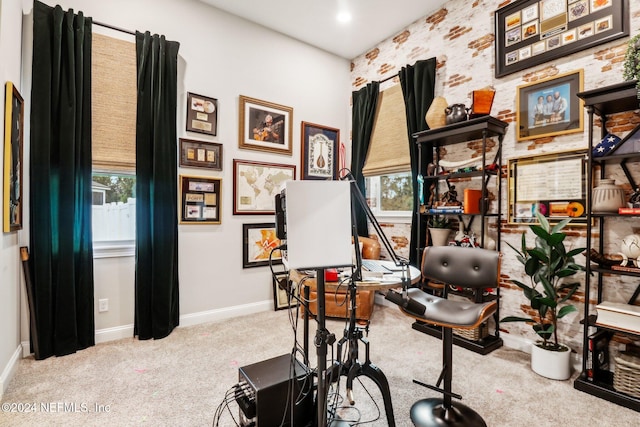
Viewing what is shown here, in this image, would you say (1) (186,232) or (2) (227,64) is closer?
(1) (186,232)

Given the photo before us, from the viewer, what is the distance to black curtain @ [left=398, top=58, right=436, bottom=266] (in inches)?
132

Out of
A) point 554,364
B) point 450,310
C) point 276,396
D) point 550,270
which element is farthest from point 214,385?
point 550,270

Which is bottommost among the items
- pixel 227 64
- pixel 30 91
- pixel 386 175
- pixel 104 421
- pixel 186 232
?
pixel 104 421

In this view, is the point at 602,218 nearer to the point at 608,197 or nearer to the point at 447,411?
the point at 608,197

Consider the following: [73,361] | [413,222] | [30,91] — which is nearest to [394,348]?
[413,222]

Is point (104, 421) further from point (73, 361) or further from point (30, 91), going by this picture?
point (30, 91)

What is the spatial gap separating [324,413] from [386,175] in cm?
319

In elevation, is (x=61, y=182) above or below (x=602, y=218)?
above

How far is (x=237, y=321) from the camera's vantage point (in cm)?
337

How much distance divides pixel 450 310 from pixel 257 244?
7.95ft

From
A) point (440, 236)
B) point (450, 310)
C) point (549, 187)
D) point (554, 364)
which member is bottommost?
point (554, 364)

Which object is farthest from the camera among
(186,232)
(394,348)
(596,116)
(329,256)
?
(186,232)

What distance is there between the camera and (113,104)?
2861 mm

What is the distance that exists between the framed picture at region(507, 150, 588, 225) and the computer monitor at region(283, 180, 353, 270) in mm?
2153
